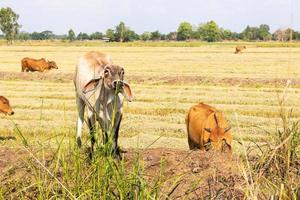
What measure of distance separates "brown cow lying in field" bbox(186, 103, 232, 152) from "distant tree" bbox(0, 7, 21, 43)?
96328 millimetres

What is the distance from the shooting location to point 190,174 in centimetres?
A: 632

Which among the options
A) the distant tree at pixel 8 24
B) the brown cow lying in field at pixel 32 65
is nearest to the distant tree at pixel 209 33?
the distant tree at pixel 8 24

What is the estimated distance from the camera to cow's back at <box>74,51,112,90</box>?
905cm

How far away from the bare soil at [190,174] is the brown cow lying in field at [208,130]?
55.4 inches

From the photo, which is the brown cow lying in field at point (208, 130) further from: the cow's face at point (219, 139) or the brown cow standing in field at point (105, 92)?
the brown cow standing in field at point (105, 92)

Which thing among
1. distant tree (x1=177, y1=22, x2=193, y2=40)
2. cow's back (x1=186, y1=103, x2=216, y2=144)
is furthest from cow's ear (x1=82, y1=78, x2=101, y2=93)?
distant tree (x1=177, y1=22, x2=193, y2=40)

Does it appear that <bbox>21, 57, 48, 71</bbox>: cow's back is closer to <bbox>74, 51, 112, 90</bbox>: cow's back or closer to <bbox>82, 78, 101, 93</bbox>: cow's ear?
<bbox>74, 51, 112, 90</bbox>: cow's back

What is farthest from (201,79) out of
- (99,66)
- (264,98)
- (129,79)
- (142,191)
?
(142,191)

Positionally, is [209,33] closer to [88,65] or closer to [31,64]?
[31,64]

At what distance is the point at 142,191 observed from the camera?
3.85 m

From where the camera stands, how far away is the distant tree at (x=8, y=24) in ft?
337

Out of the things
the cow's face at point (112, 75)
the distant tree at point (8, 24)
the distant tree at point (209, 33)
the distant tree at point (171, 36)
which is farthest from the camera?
the distant tree at point (171, 36)

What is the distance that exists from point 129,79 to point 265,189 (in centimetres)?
2348

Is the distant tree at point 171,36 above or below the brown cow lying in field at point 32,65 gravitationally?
above
